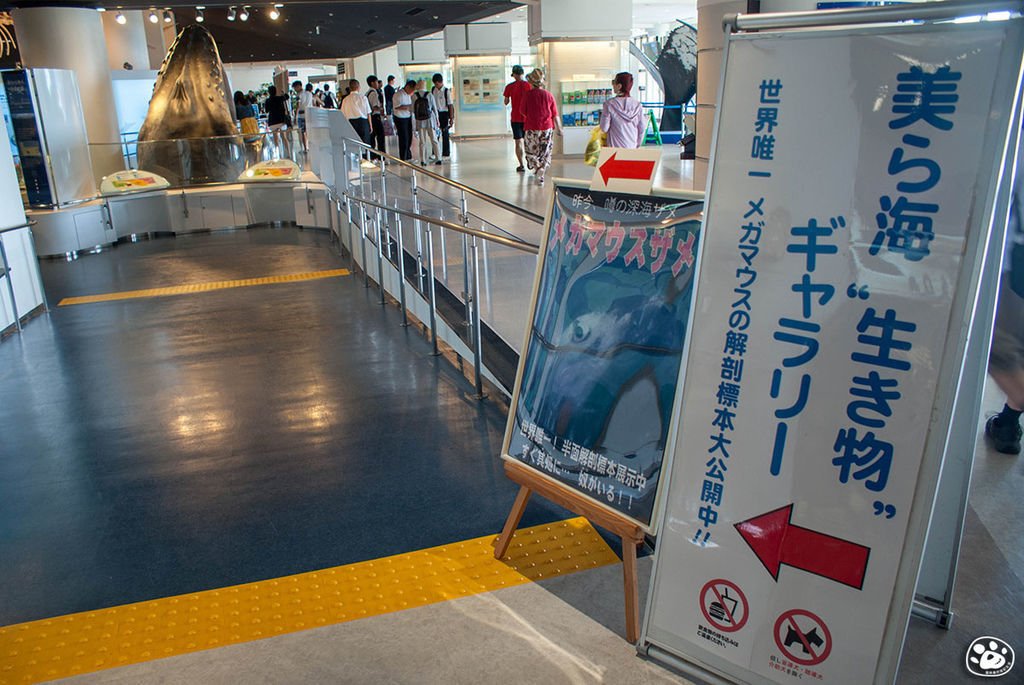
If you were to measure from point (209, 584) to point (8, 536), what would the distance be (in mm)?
933

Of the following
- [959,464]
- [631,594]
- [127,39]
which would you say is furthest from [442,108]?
[959,464]

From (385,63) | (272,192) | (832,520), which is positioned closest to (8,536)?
(832,520)

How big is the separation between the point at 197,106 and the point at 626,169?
11.1 metres

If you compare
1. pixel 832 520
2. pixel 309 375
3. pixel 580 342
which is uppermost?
pixel 580 342

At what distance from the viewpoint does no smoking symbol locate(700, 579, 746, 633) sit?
1914 mm

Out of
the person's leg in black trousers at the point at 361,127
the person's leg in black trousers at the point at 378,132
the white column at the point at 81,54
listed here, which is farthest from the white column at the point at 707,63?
the person's leg in black trousers at the point at 378,132

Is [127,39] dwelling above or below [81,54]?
above

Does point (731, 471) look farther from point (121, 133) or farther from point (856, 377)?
point (121, 133)

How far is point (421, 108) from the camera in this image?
44.4 ft

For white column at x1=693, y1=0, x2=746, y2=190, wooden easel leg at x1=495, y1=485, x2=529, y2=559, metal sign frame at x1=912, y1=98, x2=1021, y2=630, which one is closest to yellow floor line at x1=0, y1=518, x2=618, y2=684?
wooden easel leg at x1=495, y1=485, x2=529, y2=559

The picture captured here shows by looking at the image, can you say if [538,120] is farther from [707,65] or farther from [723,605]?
[723,605]

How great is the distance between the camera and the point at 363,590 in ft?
8.10

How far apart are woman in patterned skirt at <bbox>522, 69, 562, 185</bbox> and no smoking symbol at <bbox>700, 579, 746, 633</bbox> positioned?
358 inches

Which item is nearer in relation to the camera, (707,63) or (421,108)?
(707,63)
